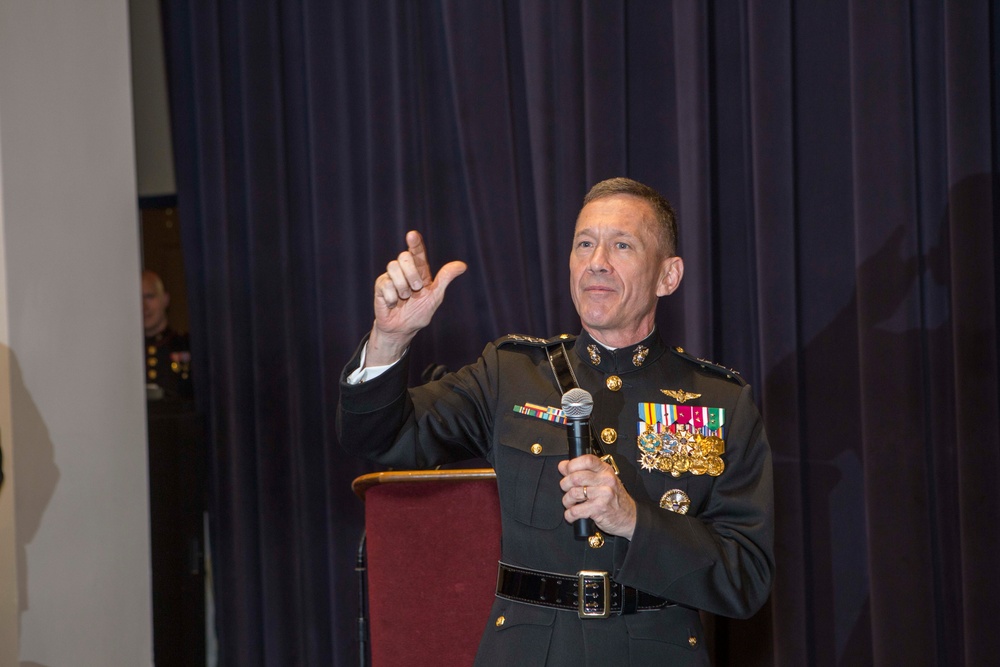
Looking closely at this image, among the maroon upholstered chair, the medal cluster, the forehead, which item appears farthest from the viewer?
the maroon upholstered chair

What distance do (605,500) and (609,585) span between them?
23cm

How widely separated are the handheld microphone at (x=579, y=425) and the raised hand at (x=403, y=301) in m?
0.27

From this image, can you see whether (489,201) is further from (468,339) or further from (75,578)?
(75,578)

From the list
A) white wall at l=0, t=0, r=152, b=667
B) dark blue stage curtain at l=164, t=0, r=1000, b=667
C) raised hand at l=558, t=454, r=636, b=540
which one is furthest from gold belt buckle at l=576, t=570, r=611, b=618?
white wall at l=0, t=0, r=152, b=667

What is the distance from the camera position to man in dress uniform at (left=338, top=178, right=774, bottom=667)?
1.56 meters

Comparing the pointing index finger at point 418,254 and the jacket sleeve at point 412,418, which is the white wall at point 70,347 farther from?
the pointing index finger at point 418,254

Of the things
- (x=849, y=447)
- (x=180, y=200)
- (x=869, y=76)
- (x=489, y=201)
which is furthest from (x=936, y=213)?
(x=180, y=200)

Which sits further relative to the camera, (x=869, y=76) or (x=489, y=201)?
(x=489, y=201)

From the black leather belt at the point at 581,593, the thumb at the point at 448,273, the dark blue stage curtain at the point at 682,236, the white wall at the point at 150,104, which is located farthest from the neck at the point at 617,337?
the white wall at the point at 150,104

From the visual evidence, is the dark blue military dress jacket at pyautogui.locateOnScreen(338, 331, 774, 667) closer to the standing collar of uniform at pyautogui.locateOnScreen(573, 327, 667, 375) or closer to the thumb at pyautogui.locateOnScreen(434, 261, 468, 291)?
the standing collar of uniform at pyautogui.locateOnScreen(573, 327, 667, 375)

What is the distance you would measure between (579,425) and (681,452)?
316 millimetres

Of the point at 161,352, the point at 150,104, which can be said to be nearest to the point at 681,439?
the point at 161,352

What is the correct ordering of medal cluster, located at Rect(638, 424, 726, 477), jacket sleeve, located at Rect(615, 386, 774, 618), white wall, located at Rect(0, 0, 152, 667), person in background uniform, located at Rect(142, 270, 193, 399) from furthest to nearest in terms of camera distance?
person in background uniform, located at Rect(142, 270, 193, 399)
white wall, located at Rect(0, 0, 152, 667)
medal cluster, located at Rect(638, 424, 726, 477)
jacket sleeve, located at Rect(615, 386, 774, 618)

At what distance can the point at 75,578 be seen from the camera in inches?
115
